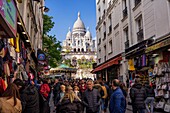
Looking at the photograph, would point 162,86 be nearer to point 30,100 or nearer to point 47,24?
point 30,100

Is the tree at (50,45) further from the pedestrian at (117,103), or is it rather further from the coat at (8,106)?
the coat at (8,106)

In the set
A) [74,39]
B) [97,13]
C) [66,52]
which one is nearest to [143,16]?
[97,13]

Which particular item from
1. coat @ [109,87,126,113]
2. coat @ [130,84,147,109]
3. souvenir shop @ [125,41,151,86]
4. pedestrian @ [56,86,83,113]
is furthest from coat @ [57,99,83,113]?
souvenir shop @ [125,41,151,86]

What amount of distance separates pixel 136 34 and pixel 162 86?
6473 millimetres

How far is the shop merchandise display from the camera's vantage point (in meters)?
10.5

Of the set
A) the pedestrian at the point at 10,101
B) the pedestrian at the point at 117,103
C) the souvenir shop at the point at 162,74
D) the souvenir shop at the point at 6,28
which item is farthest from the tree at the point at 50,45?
the pedestrian at the point at 10,101

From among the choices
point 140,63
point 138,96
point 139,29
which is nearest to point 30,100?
point 138,96

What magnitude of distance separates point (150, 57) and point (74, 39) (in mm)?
117115

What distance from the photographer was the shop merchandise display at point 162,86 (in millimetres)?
10516

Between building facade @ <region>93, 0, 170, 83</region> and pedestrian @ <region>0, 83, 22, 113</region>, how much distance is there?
7709 mm

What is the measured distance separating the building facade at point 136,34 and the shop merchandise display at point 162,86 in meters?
0.82

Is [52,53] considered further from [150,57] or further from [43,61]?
[150,57]

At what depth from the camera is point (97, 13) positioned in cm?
3294

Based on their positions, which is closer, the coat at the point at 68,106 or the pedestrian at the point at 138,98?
the coat at the point at 68,106
